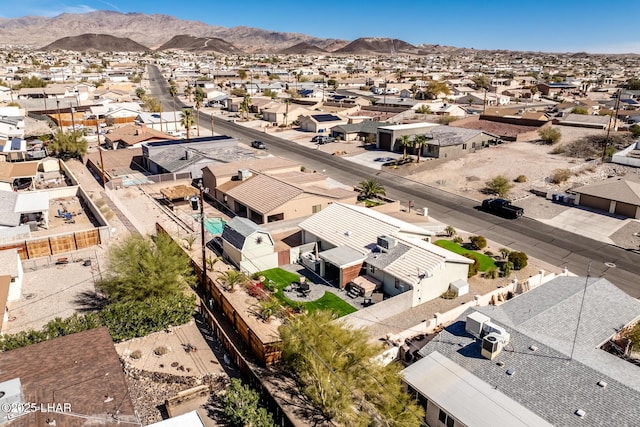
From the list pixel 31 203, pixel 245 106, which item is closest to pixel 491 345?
pixel 31 203

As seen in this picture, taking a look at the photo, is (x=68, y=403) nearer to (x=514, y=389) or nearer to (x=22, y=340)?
(x=22, y=340)

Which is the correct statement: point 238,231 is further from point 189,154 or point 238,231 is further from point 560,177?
point 560,177

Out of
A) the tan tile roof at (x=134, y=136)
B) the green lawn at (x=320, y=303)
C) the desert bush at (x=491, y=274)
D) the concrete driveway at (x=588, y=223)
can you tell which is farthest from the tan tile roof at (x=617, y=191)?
the tan tile roof at (x=134, y=136)

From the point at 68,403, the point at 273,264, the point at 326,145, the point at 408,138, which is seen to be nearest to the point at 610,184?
the point at 408,138

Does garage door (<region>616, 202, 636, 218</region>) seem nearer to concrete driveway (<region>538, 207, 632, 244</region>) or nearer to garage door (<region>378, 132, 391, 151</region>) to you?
concrete driveway (<region>538, 207, 632, 244</region>)

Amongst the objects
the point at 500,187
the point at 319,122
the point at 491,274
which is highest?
the point at 319,122

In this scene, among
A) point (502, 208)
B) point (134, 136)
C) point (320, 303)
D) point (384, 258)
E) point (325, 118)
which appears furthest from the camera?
point (325, 118)

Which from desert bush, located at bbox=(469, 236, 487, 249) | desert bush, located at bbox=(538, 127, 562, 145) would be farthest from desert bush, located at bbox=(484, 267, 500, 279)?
desert bush, located at bbox=(538, 127, 562, 145)
